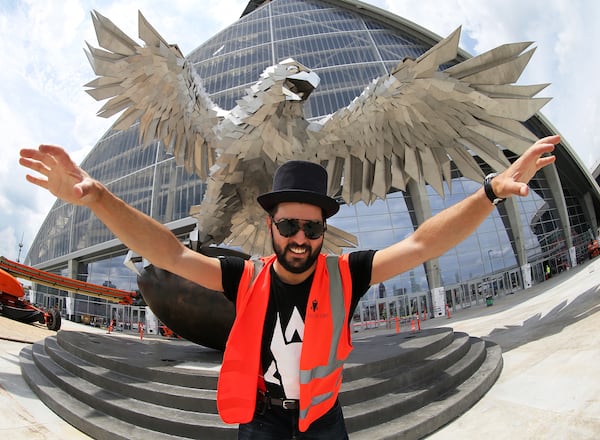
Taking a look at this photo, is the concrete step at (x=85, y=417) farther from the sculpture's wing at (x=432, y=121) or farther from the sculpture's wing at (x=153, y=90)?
the sculpture's wing at (x=432, y=121)

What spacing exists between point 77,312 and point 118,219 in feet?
93.3

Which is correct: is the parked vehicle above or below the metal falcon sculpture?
below

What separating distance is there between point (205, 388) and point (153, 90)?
14.8ft

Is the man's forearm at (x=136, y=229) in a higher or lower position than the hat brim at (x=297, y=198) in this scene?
lower

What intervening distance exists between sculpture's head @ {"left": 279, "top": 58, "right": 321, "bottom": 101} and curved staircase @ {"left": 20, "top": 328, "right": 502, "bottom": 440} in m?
3.58

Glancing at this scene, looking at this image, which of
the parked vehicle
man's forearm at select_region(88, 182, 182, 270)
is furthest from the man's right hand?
the parked vehicle

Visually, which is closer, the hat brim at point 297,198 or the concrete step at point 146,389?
the hat brim at point 297,198

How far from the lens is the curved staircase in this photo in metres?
2.94

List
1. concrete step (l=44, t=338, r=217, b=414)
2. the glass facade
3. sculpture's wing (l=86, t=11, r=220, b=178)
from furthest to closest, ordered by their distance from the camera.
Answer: the glass facade < sculpture's wing (l=86, t=11, r=220, b=178) < concrete step (l=44, t=338, r=217, b=414)

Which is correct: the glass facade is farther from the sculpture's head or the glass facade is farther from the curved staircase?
the curved staircase

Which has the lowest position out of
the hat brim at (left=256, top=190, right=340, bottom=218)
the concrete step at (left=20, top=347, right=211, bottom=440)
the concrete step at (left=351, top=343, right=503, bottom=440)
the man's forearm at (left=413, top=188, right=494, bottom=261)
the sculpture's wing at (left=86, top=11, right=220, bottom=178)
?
the concrete step at (left=351, top=343, right=503, bottom=440)

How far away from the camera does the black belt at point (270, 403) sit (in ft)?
4.75

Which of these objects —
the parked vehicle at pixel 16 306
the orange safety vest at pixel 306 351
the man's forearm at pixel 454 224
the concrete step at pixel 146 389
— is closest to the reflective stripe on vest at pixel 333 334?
the orange safety vest at pixel 306 351

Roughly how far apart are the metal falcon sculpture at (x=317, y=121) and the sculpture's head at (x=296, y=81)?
0.01 meters
